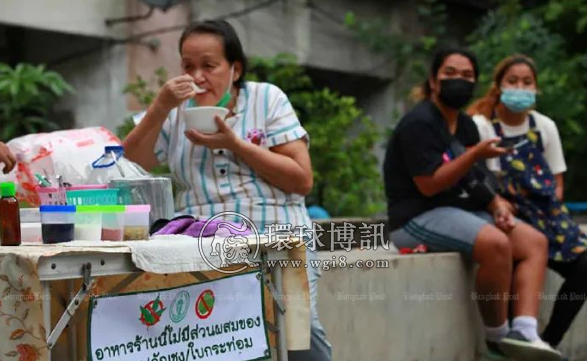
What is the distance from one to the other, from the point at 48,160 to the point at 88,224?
2.57 feet

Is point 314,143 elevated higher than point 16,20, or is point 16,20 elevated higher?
point 16,20

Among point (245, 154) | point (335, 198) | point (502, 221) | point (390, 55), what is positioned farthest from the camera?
point (390, 55)

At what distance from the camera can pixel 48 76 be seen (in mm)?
7527

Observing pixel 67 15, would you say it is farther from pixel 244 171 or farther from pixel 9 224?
pixel 9 224

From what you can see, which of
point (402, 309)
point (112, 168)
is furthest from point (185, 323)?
point (402, 309)

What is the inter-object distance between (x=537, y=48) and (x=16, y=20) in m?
5.03

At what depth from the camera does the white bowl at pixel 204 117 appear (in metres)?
3.57

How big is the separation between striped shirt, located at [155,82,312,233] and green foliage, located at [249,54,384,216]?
408 cm

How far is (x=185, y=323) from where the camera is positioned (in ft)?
10.1

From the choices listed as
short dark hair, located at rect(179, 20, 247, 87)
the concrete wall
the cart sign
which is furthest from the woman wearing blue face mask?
the concrete wall

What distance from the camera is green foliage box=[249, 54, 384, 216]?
809 cm

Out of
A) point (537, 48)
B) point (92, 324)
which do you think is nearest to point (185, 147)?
point (92, 324)

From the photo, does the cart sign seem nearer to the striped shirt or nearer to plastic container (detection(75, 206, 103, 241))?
plastic container (detection(75, 206, 103, 241))

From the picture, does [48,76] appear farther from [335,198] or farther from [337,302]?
[337,302]
